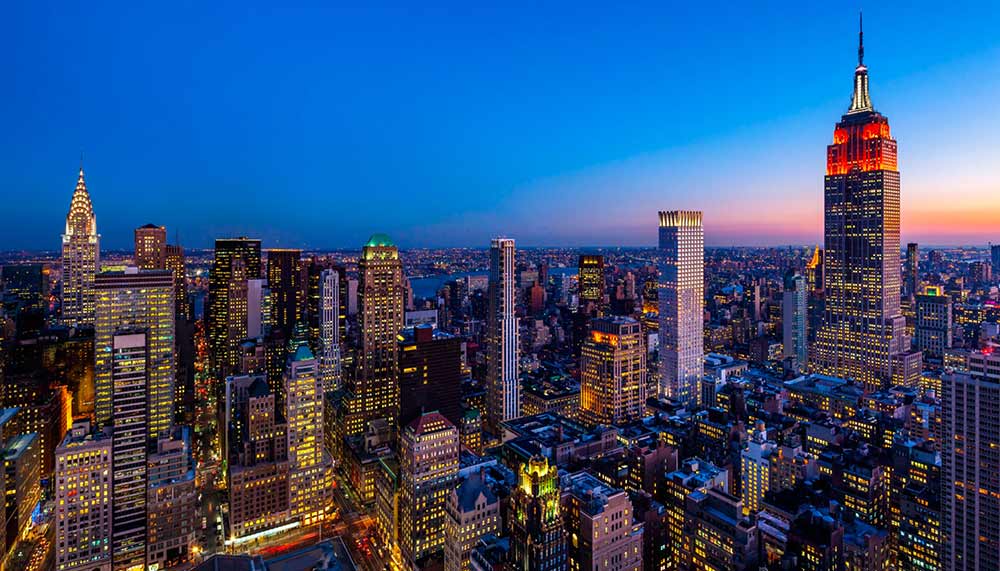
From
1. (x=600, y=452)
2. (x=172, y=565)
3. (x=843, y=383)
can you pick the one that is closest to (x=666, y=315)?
(x=843, y=383)

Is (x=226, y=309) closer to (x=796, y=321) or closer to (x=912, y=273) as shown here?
(x=796, y=321)

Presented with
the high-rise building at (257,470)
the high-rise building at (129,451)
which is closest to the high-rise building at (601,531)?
the high-rise building at (257,470)

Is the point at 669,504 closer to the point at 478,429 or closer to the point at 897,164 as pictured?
the point at 478,429

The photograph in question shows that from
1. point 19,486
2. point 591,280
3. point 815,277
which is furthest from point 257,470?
point 815,277

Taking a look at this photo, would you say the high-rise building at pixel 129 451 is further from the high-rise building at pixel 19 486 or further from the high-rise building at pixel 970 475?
Answer: the high-rise building at pixel 970 475

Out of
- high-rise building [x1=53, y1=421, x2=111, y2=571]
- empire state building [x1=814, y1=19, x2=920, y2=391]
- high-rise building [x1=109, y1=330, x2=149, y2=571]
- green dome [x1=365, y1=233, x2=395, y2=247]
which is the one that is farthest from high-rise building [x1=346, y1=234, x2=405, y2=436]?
empire state building [x1=814, y1=19, x2=920, y2=391]

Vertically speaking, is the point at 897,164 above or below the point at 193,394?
above

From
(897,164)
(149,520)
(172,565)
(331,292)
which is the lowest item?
(172,565)
